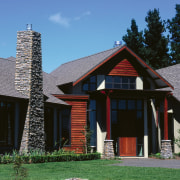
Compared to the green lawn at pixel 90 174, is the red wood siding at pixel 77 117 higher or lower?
higher

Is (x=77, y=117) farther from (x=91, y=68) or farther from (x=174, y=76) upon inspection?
(x=174, y=76)

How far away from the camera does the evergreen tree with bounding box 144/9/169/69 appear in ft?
169

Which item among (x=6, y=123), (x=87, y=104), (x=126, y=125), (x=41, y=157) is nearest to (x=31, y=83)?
(x=6, y=123)

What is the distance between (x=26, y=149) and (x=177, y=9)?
42.1 meters

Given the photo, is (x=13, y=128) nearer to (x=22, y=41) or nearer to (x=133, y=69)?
(x=22, y=41)

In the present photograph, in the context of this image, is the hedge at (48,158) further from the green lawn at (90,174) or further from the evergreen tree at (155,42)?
the evergreen tree at (155,42)

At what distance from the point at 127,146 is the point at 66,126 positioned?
14.9ft

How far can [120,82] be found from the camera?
2806 centimetres

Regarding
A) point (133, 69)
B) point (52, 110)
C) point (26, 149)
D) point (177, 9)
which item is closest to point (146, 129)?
point (133, 69)

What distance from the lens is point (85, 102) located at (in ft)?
84.8

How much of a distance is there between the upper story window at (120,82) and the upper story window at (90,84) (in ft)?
2.92

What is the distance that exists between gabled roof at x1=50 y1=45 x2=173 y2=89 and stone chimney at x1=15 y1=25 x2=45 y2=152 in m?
4.05

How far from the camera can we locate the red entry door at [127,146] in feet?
86.3

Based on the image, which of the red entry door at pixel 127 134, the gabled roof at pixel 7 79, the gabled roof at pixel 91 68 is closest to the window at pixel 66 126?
the gabled roof at pixel 91 68
